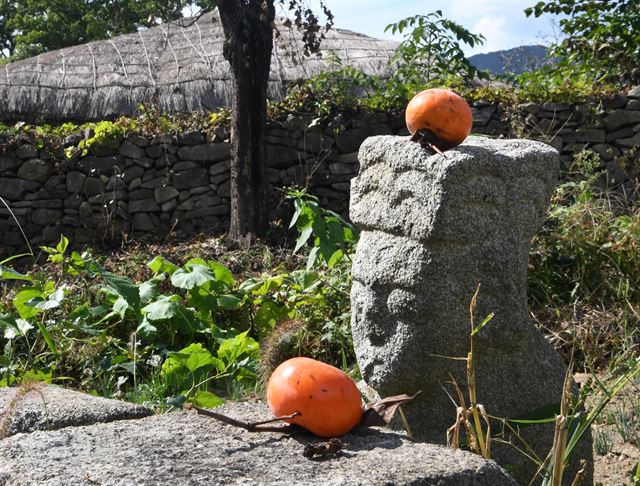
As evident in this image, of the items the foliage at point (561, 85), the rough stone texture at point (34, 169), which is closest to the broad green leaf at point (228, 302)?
the rough stone texture at point (34, 169)

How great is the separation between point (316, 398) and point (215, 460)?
38cm

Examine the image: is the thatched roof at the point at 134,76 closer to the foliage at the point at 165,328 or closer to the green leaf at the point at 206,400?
the foliage at the point at 165,328

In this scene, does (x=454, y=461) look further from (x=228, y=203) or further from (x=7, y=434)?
(x=228, y=203)

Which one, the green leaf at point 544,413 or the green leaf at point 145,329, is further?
the green leaf at point 145,329

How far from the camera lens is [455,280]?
2.86m

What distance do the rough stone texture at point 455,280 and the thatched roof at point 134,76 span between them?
706 cm

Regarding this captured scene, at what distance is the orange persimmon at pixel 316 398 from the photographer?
2.44 meters

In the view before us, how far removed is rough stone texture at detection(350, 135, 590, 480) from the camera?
9.37ft

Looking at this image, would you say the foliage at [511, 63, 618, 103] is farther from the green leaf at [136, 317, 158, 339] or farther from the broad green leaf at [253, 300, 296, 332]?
the green leaf at [136, 317, 158, 339]

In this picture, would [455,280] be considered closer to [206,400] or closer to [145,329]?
[206,400]

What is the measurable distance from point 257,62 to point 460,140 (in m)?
5.04

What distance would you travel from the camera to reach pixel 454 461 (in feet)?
7.14

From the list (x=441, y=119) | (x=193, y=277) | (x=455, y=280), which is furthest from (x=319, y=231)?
(x=455, y=280)

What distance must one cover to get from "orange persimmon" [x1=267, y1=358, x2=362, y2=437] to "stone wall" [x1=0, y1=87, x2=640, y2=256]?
6.05 meters
